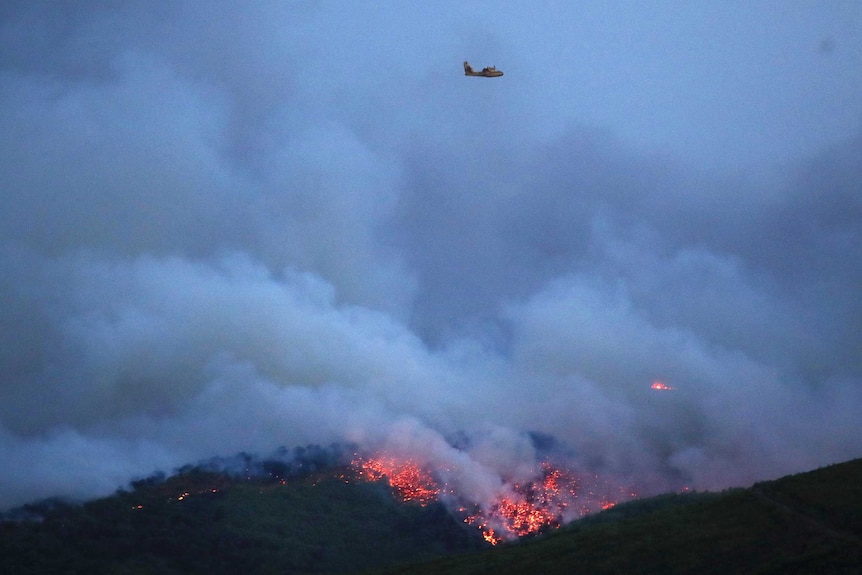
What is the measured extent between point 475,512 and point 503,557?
4813cm

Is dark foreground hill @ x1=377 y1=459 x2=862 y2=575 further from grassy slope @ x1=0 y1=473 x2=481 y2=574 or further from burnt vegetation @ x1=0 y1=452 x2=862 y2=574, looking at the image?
grassy slope @ x1=0 y1=473 x2=481 y2=574

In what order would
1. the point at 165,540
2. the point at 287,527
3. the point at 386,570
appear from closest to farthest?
1. the point at 386,570
2. the point at 165,540
3. the point at 287,527

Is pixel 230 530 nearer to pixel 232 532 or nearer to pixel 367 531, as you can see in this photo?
pixel 232 532

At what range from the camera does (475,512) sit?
13675 centimetres

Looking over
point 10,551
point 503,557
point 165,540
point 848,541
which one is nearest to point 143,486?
point 165,540

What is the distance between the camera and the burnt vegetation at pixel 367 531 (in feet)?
242

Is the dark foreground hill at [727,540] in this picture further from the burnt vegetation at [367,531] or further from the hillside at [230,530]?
the hillside at [230,530]

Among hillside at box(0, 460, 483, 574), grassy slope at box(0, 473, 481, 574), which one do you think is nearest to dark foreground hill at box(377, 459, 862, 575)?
hillside at box(0, 460, 483, 574)

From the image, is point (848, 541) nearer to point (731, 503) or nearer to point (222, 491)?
point (731, 503)

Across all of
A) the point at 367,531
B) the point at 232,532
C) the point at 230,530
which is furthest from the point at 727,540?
the point at 230,530

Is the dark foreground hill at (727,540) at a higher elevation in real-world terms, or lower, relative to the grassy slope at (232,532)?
lower

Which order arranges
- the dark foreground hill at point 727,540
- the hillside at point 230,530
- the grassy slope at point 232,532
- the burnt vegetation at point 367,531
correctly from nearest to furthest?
the dark foreground hill at point 727,540
the burnt vegetation at point 367,531
the grassy slope at point 232,532
the hillside at point 230,530

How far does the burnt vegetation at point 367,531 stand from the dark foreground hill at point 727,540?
0.19 m

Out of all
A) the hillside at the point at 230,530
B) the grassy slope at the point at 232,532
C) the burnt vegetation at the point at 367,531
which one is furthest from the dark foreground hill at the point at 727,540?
the grassy slope at the point at 232,532
